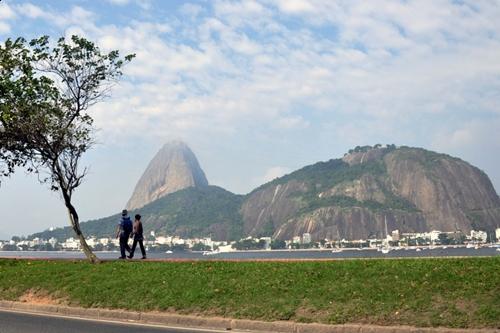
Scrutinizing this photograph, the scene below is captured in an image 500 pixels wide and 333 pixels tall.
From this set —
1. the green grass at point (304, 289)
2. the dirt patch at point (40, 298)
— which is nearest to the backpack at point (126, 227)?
the green grass at point (304, 289)

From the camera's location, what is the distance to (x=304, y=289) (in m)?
14.7

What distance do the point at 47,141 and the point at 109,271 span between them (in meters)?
10.5

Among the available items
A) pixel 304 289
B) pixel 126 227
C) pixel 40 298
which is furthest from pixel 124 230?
pixel 304 289

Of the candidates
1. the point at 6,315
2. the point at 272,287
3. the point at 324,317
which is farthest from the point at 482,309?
the point at 6,315

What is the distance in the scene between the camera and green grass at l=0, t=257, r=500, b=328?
1248cm

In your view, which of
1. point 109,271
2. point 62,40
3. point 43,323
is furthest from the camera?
point 62,40

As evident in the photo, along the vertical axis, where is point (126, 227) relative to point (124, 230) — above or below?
above

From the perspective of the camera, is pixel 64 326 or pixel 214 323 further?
pixel 64 326

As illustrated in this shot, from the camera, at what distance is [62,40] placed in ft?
90.6

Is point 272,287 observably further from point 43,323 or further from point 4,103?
point 4,103

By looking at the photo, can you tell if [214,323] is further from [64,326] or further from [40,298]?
[40,298]

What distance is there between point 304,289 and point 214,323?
8.32 feet

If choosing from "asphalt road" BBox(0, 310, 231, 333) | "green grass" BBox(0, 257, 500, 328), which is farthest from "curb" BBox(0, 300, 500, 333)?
"asphalt road" BBox(0, 310, 231, 333)

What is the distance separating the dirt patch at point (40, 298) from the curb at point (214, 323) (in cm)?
38
